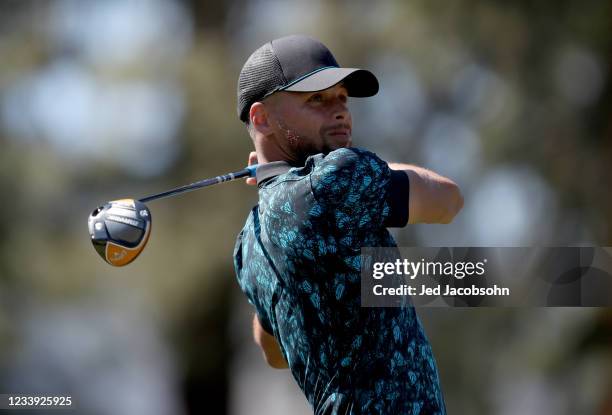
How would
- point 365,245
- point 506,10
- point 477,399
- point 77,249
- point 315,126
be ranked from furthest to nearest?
point 477,399 → point 506,10 → point 77,249 → point 315,126 → point 365,245

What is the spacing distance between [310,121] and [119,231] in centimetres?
80

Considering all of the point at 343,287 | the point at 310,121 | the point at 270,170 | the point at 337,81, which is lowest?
the point at 343,287

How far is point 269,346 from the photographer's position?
4410 mm

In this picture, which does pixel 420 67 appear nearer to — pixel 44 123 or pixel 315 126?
pixel 44 123

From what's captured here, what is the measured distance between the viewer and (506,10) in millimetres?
12117

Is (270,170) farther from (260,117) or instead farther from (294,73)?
(294,73)

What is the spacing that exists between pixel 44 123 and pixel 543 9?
18.6ft

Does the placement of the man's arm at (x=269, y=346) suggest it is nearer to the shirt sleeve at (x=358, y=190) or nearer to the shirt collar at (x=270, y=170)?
the shirt collar at (x=270, y=170)

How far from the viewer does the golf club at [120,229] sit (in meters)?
3.86

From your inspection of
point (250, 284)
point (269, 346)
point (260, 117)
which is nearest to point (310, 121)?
point (260, 117)

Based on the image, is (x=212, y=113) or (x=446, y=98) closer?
(x=212, y=113)

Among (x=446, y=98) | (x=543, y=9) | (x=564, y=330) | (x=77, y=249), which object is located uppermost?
(x=543, y=9)

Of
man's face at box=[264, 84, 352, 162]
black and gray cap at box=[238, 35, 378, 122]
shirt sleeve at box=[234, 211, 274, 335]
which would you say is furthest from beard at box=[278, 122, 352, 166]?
shirt sleeve at box=[234, 211, 274, 335]

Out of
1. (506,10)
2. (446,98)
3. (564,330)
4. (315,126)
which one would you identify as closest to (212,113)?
(446,98)
